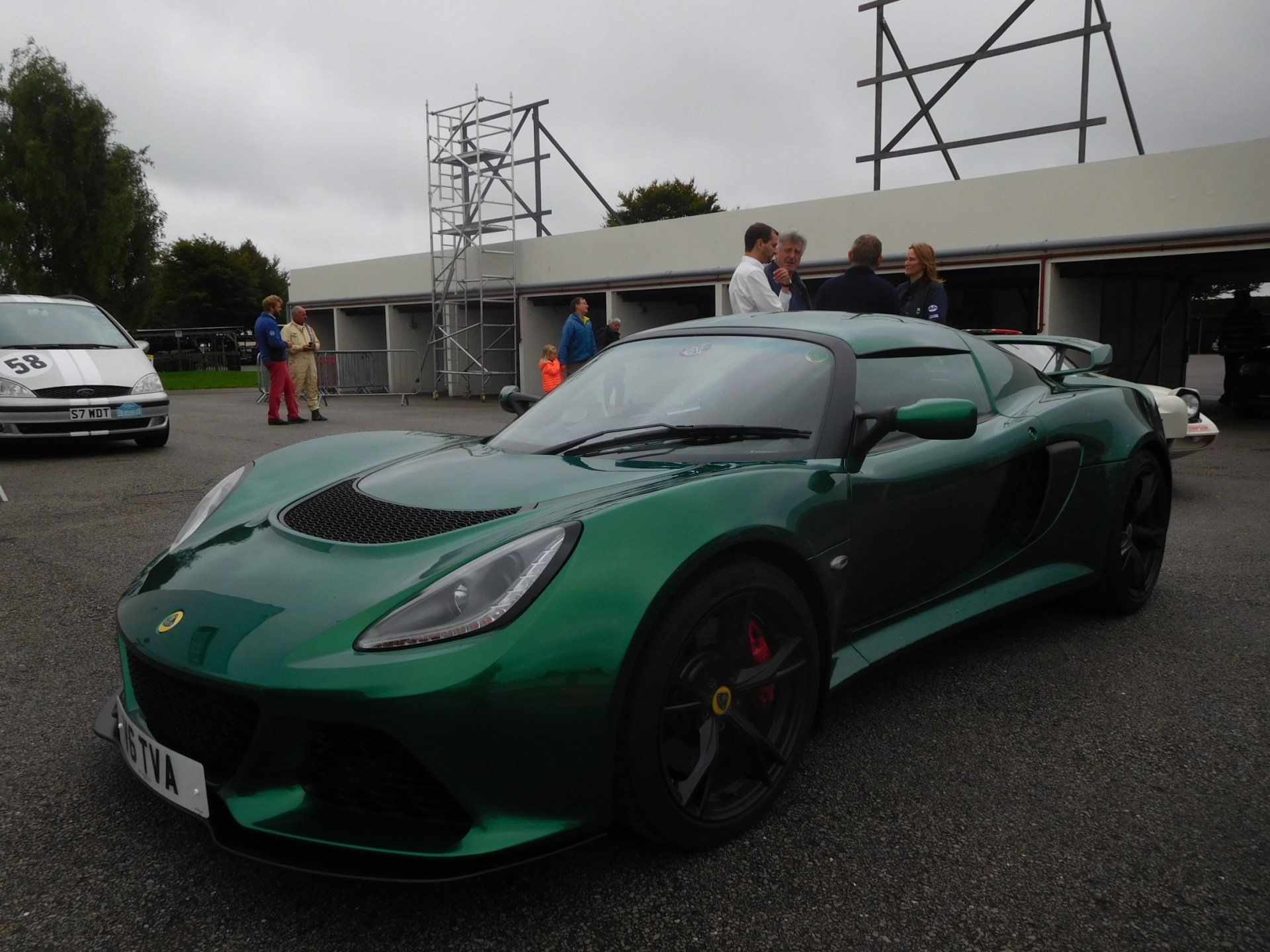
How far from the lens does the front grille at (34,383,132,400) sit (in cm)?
845

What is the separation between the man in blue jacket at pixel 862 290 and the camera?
204 inches

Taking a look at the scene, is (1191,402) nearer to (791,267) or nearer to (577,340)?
(791,267)

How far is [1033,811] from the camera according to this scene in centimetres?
221

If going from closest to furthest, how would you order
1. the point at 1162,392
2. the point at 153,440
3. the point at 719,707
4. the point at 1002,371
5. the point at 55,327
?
the point at 719,707 < the point at 1002,371 < the point at 1162,392 < the point at 55,327 < the point at 153,440

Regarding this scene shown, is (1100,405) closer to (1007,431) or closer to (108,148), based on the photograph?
(1007,431)

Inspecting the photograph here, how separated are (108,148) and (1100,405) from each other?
43756mm

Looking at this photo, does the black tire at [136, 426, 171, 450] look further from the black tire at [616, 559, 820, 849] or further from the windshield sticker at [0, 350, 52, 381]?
the black tire at [616, 559, 820, 849]

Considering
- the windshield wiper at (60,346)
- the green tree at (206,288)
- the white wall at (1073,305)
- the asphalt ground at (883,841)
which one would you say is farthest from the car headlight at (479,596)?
the green tree at (206,288)

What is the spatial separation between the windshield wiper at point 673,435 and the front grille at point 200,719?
110cm

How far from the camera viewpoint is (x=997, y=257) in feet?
44.1

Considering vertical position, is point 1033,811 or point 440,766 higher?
point 440,766

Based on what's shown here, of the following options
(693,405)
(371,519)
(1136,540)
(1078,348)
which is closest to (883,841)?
(693,405)

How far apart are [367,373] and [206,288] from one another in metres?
44.7

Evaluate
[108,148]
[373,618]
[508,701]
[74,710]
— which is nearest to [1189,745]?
[508,701]
